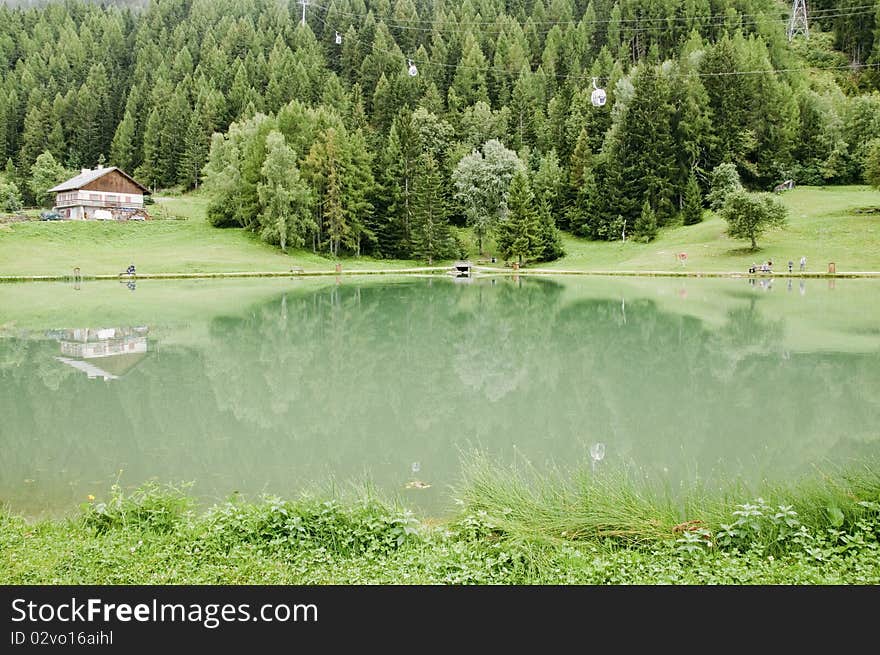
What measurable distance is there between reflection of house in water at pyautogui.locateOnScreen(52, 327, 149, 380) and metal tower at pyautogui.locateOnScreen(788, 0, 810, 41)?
115m

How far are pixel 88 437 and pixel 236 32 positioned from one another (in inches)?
5071

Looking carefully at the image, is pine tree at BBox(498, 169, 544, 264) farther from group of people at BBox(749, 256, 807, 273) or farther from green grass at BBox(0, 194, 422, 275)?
group of people at BBox(749, 256, 807, 273)

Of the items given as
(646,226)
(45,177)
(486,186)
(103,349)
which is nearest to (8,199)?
(45,177)

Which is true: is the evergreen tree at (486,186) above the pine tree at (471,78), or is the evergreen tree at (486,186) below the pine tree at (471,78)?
below

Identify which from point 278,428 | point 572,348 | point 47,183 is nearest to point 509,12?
point 47,183

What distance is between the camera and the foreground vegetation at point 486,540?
16.2 feet

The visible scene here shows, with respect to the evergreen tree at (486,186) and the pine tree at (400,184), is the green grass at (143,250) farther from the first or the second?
the evergreen tree at (486,186)

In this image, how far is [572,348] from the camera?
1853 cm

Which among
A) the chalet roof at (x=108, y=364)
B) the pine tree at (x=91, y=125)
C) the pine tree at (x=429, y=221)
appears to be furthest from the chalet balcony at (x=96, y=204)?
the chalet roof at (x=108, y=364)

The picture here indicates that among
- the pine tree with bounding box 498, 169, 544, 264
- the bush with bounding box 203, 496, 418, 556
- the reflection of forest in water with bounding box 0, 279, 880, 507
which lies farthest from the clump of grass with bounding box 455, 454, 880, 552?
the pine tree with bounding box 498, 169, 544, 264

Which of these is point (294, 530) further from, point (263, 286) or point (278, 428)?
point (263, 286)

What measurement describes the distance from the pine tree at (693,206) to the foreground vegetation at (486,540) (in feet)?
207

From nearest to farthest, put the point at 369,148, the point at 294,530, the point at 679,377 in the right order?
the point at 294,530
the point at 679,377
the point at 369,148

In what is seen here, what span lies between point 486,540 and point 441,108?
9535 centimetres
